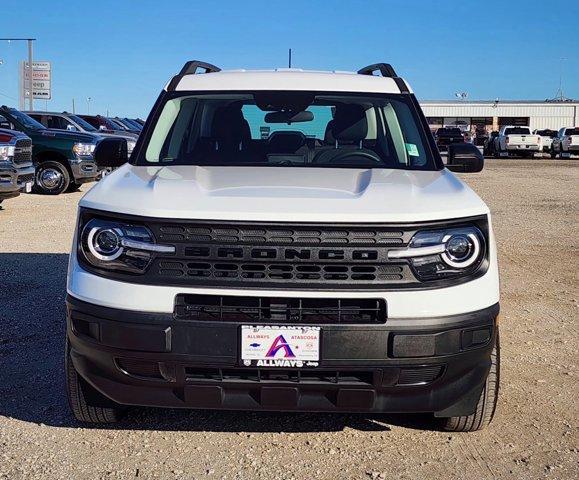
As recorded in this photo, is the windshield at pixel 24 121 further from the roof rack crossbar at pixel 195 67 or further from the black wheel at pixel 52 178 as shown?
the roof rack crossbar at pixel 195 67

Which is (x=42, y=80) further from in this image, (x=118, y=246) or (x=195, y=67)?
(x=118, y=246)

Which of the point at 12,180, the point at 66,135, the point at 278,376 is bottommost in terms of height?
the point at 278,376

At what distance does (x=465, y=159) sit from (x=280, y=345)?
90.2 inches

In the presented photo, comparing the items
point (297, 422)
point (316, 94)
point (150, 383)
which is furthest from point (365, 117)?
point (150, 383)

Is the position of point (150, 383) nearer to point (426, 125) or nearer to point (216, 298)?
point (216, 298)

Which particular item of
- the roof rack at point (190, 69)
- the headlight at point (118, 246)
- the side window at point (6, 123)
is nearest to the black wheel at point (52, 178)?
the side window at point (6, 123)

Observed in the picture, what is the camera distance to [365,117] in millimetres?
5145

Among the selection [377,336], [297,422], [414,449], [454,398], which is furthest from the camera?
[297,422]

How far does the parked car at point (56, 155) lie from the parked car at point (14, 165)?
299cm

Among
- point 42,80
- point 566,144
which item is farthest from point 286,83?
point 42,80

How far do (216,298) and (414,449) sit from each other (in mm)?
1254

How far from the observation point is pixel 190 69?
5.38 metres

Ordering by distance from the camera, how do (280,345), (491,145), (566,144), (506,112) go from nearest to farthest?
(280,345) < (566,144) < (491,145) < (506,112)

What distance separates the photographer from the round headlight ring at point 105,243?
3.49 metres
